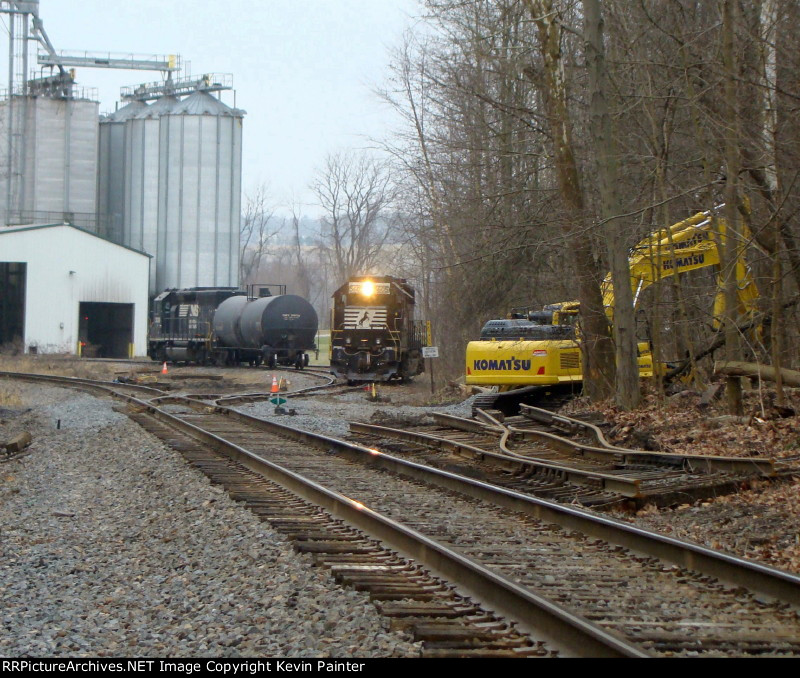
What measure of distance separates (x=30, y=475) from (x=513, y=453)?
6.41 meters

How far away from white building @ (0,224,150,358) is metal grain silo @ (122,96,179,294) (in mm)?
3270

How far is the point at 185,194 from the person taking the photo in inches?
2283

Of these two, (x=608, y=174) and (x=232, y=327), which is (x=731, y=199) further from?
(x=232, y=327)

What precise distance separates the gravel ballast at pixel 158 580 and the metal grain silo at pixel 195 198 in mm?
47291

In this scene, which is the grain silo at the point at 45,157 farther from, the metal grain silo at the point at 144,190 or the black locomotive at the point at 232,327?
the black locomotive at the point at 232,327

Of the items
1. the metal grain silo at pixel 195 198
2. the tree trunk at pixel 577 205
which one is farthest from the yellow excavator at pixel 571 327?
the metal grain silo at pixel 195 198

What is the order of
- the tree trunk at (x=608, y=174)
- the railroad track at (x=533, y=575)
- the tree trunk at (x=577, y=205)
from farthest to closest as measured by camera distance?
the tree trunk at (x=577, y=205), the tree trunk at (x=608, y=174), the railroad track at (x=533, y=575)

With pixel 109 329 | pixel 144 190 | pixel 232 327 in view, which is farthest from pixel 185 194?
pixel 232 327

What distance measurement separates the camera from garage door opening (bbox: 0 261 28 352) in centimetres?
5275

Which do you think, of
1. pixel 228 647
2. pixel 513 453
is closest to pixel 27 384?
pixel 513 453

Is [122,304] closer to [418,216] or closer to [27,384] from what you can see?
[27,384]

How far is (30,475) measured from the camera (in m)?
12.3

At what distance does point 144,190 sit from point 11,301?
428 inches

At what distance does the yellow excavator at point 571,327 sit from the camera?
16.1 m
